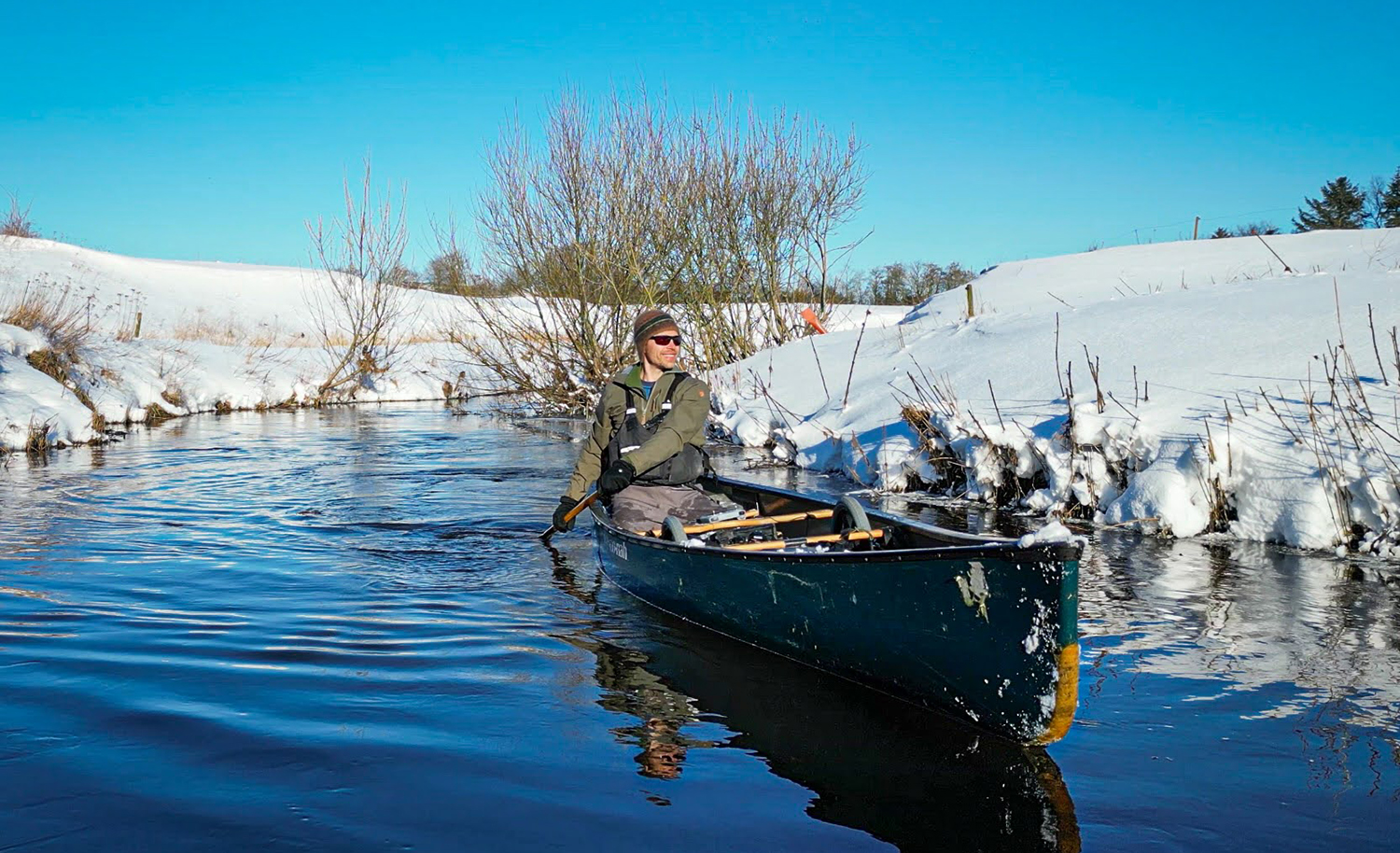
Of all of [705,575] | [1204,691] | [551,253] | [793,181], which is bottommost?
[1204,691]

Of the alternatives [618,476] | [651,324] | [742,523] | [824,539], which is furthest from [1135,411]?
[618,476]

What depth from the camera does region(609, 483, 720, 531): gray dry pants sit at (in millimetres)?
6129

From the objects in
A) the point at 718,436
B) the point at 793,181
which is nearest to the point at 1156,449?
the point at 718,436

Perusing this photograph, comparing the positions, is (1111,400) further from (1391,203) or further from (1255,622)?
(1391,203)

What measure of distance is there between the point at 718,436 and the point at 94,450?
27.9ft

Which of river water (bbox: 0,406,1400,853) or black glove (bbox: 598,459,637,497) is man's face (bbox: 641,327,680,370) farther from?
river water (bbox: 0,406,1400,853)

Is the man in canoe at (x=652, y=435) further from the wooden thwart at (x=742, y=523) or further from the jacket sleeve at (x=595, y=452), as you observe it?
the wooden thwart at (x=742, y=523)

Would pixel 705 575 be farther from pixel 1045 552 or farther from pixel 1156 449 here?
pixel 1156 449

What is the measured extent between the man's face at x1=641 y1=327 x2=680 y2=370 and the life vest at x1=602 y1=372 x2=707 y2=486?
15 centimetres

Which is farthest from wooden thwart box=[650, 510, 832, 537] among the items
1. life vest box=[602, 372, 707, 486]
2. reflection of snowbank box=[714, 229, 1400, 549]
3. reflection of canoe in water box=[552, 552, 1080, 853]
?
reflection of snowbank box=[714, 229, 1400, 549]

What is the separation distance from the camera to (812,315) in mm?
18547

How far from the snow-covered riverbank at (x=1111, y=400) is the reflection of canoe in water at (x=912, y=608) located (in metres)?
3.61

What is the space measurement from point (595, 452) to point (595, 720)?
8.16ft

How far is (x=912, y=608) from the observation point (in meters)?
3.83
